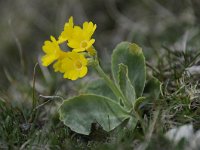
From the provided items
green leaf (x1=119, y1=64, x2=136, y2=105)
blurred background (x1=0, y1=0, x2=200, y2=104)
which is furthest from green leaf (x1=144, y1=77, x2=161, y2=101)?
blurred background (x1=0, y1=0, x2=200, y2=104)

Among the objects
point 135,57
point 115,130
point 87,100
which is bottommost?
point 115,130

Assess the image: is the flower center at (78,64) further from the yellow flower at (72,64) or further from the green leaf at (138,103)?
the green leaf at (138,103)

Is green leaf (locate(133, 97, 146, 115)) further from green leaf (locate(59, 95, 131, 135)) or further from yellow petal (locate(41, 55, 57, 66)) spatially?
yellow petal (locate(41, 55, 57, 66))

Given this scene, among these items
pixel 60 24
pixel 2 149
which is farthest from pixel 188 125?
pixel 60 24

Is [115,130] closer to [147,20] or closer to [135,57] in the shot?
[135,57]

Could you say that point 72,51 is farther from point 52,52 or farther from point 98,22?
point 98,22

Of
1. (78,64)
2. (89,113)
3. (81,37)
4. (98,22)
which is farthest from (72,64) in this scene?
(98,22)
